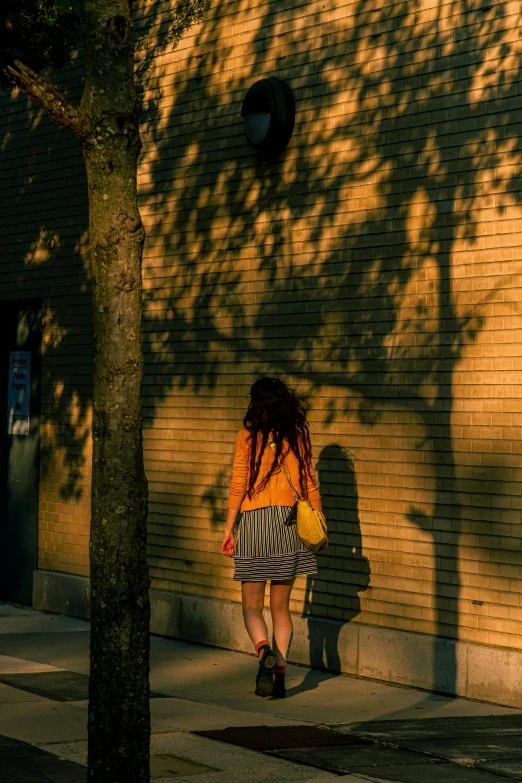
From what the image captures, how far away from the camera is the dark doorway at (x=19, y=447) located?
13.1 meters

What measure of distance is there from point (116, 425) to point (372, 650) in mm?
4516

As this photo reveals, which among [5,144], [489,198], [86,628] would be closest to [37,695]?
[86,628]

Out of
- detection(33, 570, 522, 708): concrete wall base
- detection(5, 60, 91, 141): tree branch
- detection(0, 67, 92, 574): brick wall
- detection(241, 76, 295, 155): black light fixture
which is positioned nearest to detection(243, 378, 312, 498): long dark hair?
detection(33, 570, 522, 708): concrete wall base

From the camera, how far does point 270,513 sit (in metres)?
8.41

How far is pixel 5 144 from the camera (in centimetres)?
1355

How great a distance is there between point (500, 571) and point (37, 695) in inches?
117

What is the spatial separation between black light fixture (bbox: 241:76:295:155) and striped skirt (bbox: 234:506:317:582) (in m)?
3.12

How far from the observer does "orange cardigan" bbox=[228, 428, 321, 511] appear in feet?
27.7

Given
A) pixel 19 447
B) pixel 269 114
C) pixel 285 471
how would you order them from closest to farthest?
1. pixel 285 471
2. pixel 269 114
3. pixel 19 447

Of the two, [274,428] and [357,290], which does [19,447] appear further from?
[274,428]

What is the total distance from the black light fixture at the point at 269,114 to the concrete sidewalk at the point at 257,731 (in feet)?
12.8

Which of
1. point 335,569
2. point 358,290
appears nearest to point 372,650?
point 335,569

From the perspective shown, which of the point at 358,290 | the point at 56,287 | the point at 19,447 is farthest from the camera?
the point at 19,447

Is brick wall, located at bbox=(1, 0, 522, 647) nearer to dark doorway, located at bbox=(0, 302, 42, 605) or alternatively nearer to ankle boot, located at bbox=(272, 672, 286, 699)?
ankle boot, located at bbox=(272, 672, 286, 699)
